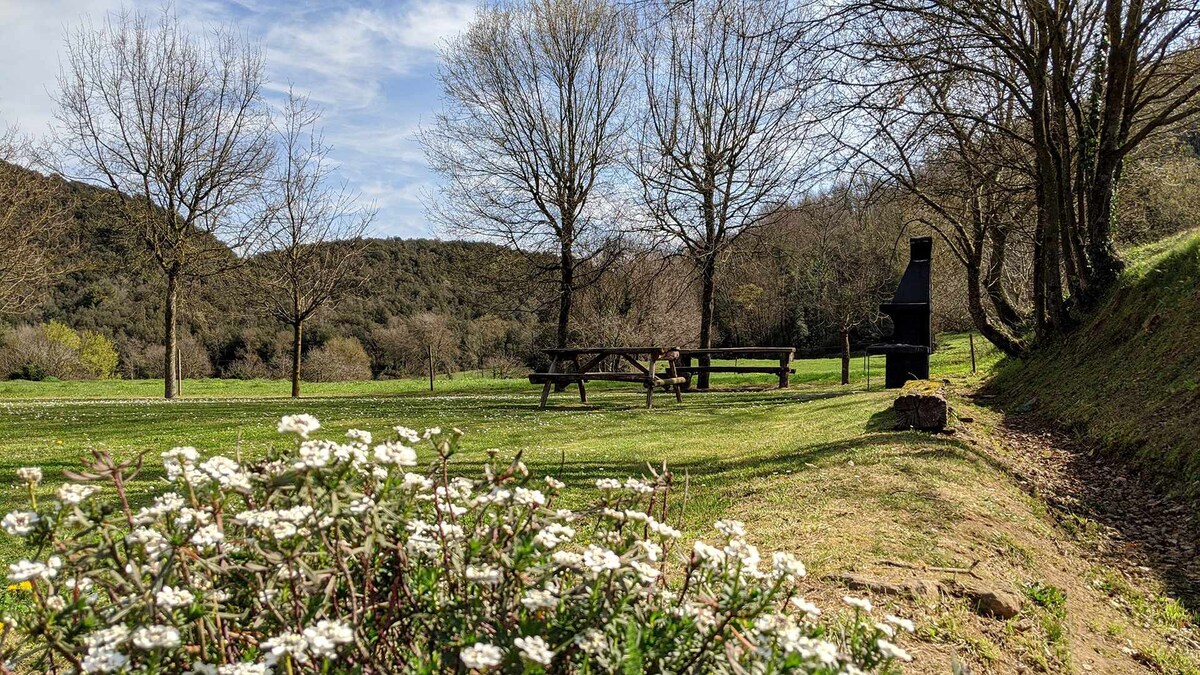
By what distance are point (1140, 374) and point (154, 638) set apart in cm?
847

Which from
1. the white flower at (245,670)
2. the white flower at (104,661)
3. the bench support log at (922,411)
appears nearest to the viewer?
the white flower at (104,661)

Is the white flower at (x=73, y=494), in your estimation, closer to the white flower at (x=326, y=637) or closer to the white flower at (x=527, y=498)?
the white flower at (x=326, y=637)

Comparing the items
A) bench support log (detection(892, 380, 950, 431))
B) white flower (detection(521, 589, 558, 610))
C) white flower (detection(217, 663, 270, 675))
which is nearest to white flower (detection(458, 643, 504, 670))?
white flower (detection(521, 589, 558, 610))

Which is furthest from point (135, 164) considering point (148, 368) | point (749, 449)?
point (148, 368)

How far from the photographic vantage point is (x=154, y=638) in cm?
108

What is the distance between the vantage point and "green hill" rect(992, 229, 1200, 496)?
217 inches

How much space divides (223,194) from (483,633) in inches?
822

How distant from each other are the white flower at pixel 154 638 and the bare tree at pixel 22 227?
69.6 ft

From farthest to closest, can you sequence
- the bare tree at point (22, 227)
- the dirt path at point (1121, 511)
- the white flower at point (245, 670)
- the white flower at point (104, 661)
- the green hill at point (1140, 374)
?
the bare tree at point (22, 227) < the green hill at point (1140, 374) < the dirt path at point (1121, 511) < the white flower at point (245, 670) < the white flower at point (104, 661)

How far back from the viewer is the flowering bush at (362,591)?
1.20 meters

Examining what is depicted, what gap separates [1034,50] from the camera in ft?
30.2

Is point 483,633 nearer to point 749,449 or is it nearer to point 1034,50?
point 749,449

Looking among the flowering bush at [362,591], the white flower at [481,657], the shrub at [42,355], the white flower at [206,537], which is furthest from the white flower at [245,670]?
the shrub at [42,355]

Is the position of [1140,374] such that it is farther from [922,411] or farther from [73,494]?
[73,494]
